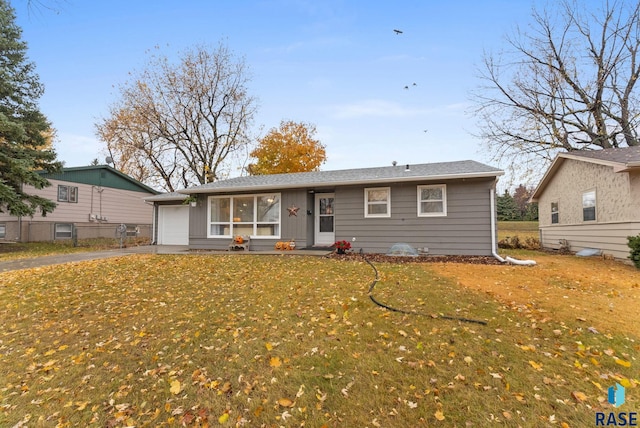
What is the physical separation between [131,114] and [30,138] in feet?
27.2

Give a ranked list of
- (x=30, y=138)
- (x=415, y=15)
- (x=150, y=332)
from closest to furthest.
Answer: (x=150, y=332)
(x=415, y=15)
(x=30, y=138)

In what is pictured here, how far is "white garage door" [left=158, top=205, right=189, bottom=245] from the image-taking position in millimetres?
15078

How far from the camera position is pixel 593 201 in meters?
10.2

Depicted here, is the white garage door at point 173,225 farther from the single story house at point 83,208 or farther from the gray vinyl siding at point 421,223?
the gray vinyl siding at point 421,223

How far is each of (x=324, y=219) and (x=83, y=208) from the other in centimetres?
1640

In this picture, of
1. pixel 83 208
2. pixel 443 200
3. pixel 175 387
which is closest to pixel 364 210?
pixel 443 200

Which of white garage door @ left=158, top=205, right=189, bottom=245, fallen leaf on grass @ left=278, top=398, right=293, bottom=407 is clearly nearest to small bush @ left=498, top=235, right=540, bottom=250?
fallen leaf on grass @ left=278, top=398, right=293, bottom=407

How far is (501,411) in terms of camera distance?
2.20 metres

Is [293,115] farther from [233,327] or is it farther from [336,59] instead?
[233,327]

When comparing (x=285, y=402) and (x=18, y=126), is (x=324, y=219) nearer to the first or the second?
(x=285, y=402)

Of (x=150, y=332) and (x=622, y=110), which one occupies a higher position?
(x=622, y=110)

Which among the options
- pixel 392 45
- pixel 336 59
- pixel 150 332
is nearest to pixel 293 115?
pixel 336 59

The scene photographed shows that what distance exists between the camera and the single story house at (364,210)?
31.4ft

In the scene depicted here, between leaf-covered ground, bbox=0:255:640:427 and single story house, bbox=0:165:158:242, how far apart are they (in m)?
15.2
